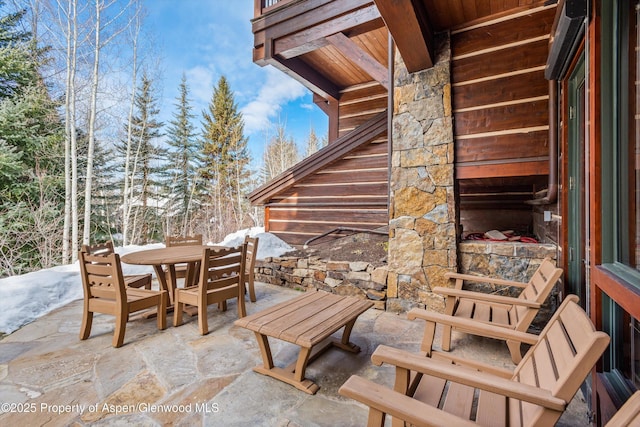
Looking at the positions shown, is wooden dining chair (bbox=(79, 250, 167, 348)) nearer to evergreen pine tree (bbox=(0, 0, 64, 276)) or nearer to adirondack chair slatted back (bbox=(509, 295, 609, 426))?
adirondack chair slatted back (bbox=(509, 295, 609, 426))

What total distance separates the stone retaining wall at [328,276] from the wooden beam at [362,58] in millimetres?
2502

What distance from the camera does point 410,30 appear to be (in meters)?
2.61

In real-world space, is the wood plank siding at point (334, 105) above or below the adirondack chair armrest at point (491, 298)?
above

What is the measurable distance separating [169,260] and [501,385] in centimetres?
292

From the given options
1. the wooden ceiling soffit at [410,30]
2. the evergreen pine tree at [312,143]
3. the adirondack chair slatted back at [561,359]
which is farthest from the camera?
the evergreen pine tree at [312,143]

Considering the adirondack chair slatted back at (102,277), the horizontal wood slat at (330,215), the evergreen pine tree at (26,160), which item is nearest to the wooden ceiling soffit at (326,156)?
the horizontal wood slat at (330,215)

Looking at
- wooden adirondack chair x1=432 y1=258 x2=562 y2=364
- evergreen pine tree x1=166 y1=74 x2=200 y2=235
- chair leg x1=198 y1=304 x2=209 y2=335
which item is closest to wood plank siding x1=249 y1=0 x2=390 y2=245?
wooden adirondack chair x1=432 y1=258 x2=562 y2=364

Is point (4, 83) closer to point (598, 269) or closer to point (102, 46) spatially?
point (102, 46)

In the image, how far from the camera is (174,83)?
Result: 1336cm

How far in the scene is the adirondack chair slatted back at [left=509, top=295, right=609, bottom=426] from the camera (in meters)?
0.93

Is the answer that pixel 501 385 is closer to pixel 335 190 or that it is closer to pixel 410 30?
pixel 410 30

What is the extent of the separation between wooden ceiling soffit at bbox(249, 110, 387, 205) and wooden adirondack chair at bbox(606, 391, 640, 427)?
4281mm

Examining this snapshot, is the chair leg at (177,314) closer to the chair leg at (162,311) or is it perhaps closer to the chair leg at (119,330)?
the chair leg at (162,311)

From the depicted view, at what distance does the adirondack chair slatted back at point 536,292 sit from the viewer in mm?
1990
